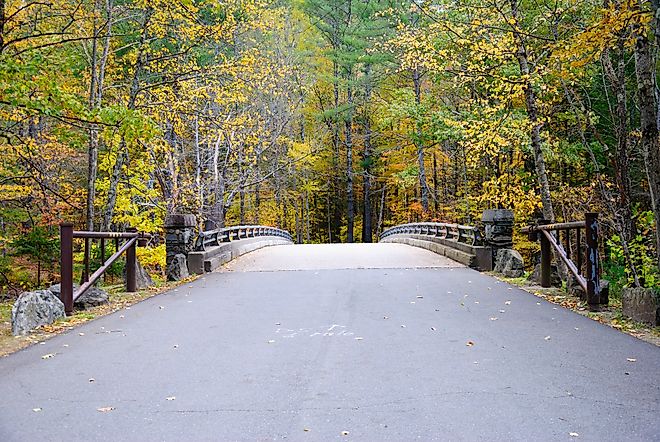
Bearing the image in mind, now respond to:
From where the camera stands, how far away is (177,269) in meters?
12.7

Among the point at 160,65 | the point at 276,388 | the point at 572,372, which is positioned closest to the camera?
the point at 276,388

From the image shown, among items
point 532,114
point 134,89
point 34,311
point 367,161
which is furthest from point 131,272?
point 367,161

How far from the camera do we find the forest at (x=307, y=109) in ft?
30.6

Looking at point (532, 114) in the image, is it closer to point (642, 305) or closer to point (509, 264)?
point (509, 264)

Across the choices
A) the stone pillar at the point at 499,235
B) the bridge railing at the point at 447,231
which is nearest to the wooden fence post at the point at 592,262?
the stone pillar at the point at 499,235

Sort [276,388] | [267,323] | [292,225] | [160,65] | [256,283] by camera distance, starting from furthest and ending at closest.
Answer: [292,225] → [160,65] → [256,283] → [267,323] → [276,388]

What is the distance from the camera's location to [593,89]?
18828mm

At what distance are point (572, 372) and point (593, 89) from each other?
53.2ft

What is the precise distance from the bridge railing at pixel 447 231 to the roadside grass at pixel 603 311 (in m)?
3.18

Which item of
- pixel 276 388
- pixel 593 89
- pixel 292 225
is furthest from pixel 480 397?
pixel 292 225

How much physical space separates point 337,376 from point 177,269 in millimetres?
8440

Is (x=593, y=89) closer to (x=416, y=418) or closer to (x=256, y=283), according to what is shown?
(x=256, y=283)

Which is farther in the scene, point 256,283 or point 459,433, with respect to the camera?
point 256,283

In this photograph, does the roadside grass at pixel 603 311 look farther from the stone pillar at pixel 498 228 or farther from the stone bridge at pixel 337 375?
the stone pillar at pixel 498 228
